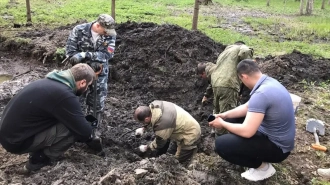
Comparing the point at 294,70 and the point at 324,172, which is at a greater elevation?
the point at 294,70

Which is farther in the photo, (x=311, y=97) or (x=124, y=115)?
(x=311, y=97)

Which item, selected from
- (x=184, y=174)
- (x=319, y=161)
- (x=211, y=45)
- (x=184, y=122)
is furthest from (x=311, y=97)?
(x=184, y=174)

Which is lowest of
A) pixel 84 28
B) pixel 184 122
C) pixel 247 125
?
pixel 184 122

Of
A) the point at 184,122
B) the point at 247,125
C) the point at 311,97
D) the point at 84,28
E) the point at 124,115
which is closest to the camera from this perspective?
the point at 247,125

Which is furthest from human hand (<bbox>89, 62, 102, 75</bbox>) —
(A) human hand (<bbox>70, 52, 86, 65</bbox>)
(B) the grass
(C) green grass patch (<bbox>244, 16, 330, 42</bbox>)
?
(C) green grass patch (<bbox>244, 16, 330, 42</bbox>)

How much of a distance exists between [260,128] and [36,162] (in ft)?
8.06

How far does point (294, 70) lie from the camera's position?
7.31 meters

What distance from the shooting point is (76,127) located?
12.0 ft

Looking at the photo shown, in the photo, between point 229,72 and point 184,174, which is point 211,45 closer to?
point 229,72

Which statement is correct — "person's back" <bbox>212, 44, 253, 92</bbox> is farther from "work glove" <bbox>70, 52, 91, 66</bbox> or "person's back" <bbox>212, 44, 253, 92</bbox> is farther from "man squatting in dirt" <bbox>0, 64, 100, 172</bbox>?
"man squatting in dirt" <bbox>0, 64, 100, 172</bbox>

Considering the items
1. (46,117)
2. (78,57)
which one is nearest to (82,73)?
(46,117)

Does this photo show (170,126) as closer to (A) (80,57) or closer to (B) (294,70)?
(A) (80,57)

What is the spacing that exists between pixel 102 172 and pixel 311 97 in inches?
168

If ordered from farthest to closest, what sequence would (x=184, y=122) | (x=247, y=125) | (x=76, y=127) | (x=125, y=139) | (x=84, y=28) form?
(x=125, y=139) < (x=84, y=28) < (x=184, y=122) < (x=76, y=127) < (x=247, y=125)
